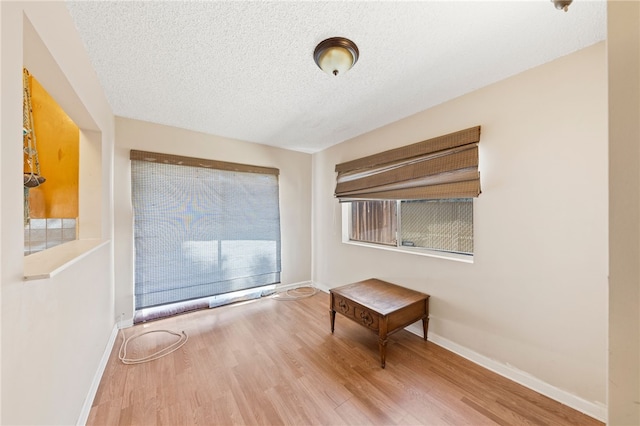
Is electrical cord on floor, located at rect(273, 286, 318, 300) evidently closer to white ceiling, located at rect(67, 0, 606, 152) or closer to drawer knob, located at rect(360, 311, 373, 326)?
drawer knob, located at rect(360, 311, 373, 326)

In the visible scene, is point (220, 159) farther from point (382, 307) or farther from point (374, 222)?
point (382, 307)

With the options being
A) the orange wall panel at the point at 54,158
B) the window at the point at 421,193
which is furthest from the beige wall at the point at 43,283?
the window at the point at 421,193

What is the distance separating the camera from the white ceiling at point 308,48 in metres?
1.19

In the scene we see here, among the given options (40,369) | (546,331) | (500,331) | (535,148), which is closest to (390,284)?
(500,331)

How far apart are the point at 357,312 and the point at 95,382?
202 cm

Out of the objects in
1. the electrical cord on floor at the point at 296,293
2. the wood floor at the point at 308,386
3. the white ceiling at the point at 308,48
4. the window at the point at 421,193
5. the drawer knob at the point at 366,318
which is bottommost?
the wood floor at the point at 308,386

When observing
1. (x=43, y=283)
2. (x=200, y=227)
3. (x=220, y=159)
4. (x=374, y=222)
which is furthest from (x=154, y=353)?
(x=374, y=222)

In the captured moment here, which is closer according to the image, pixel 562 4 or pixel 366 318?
pixel 562 4

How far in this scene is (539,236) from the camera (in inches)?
63.7

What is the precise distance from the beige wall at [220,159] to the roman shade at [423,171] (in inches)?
43.2

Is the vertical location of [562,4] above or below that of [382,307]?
above

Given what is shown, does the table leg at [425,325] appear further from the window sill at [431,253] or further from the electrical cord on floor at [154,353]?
the electrical cord on floor at [154,353]

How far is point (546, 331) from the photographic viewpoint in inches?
62.4
